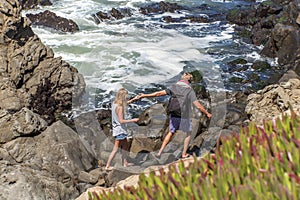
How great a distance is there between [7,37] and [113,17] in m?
18.6

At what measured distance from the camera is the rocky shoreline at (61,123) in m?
9.93

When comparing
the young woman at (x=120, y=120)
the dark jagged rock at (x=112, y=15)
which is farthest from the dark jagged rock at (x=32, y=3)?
the young woman at (x=120, y=120)

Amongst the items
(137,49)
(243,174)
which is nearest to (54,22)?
(137,49)

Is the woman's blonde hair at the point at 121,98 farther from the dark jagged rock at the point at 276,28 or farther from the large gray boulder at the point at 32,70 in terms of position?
the dark jagged rock at the point at 276,28

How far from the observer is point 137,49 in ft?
83.9

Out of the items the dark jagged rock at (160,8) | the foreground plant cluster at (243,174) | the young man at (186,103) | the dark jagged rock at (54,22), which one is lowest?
the dark jagged rock at (160,8)

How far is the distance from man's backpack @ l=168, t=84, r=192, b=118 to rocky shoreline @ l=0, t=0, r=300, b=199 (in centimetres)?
110

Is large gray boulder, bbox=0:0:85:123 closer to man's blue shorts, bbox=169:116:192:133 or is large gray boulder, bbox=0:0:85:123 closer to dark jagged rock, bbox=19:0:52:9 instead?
man's blue shorts, bbox=169:116:192:133

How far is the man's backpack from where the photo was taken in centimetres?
927

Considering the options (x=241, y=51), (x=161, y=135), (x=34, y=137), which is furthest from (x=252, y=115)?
(x=241, y=51)

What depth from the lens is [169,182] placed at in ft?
12.7

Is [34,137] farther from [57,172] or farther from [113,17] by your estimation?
[113,17]

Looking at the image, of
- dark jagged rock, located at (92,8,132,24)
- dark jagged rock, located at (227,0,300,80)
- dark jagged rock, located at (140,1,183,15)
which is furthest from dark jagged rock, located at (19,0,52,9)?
dark jagged rock, located at (227,0,300,80)

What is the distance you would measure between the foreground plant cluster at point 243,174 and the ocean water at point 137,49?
13420 mm
